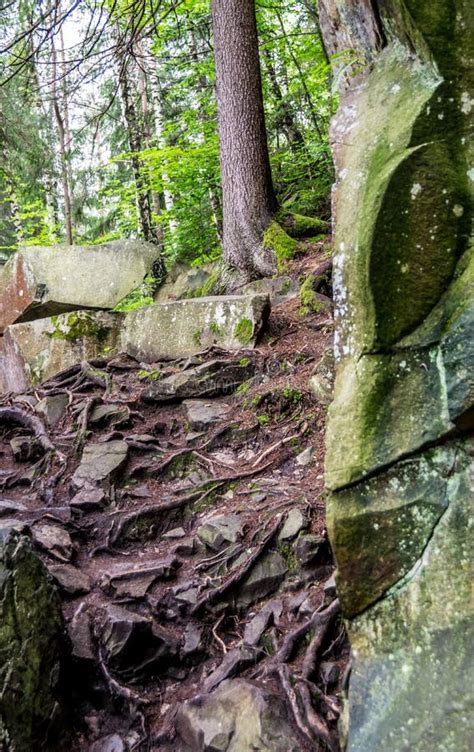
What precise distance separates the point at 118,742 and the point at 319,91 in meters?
11.6

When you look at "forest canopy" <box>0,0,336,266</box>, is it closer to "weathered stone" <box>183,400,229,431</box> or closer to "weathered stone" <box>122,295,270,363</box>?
"weathered stone" <box>122,295,270,363</box>

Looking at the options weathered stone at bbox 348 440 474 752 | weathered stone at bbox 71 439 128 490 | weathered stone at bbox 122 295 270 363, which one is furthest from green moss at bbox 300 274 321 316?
weathered stone at bbox 348 440 474 752

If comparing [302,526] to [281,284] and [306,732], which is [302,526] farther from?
[281,284]

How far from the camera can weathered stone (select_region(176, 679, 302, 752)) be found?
2.33m

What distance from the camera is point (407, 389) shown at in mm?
→ 2146

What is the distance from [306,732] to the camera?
2.30 meters

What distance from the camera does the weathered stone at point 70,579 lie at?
3645mm

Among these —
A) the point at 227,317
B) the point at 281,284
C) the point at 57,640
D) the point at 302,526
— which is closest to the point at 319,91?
the point at 281,284

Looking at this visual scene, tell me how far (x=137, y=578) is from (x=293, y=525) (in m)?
1.13

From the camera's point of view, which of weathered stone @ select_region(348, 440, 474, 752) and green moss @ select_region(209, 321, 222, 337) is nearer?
weathered stone @ select_region(348, 440, 474, 752)

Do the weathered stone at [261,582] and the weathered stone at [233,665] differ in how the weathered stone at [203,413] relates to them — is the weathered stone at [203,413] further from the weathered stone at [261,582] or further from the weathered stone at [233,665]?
the weathered stone at [233,665]

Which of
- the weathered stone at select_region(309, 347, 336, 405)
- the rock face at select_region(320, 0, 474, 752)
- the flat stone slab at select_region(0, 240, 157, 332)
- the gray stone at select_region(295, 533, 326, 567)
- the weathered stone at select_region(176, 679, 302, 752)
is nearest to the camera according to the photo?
the rock face at select_region(320, 0, 474, 752)

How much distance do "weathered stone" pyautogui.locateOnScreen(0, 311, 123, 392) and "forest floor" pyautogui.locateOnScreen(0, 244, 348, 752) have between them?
2.23ft

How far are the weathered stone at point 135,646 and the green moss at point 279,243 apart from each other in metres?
5.26
